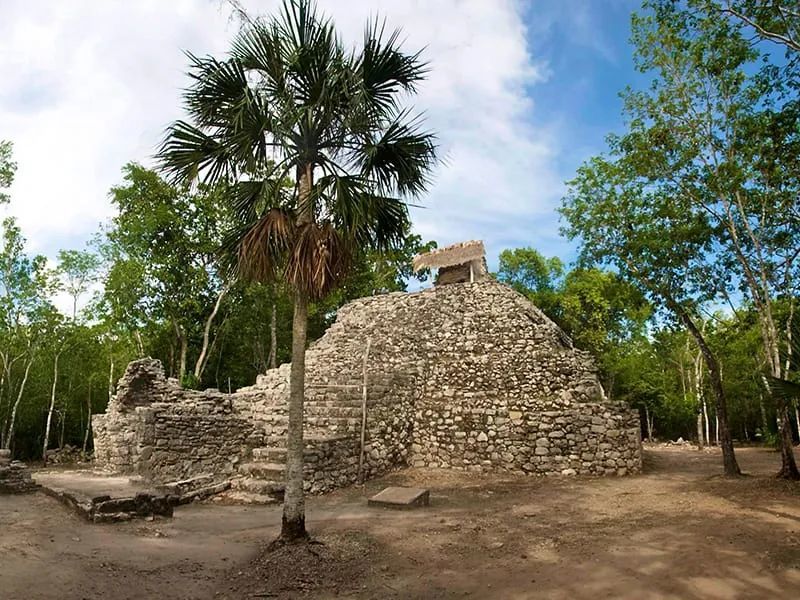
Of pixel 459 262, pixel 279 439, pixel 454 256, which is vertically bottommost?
pixel 279 439

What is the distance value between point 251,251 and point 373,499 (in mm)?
5586

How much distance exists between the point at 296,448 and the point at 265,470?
182 inches

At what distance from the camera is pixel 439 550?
7.18m

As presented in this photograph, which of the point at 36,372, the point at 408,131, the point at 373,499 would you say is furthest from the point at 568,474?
the point at 36,372

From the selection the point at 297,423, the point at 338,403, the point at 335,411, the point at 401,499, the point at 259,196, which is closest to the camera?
the point at 297,423

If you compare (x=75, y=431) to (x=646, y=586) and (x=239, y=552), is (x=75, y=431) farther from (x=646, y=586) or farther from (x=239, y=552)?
(x=646, y=586)

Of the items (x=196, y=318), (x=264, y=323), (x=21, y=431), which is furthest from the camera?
(x=264, y=323)

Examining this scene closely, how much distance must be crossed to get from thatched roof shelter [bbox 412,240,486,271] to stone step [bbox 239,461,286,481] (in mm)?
12319

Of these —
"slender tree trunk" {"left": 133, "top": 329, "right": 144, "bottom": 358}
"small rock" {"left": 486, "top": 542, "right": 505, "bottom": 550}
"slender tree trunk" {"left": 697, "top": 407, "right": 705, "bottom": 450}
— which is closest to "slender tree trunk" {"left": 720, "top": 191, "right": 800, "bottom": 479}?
"small rock" {"left": 486, "top": 542, "right": 505, "bottom": 550}

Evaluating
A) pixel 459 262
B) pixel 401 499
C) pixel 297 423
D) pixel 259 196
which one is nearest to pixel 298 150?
pixel 259 196

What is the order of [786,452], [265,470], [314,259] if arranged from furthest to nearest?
[786,452] < [265,470] < [314,259]

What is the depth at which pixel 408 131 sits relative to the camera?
25.0 ft

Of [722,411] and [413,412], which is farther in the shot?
[413,412]

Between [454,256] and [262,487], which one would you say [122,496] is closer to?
[262,487]
